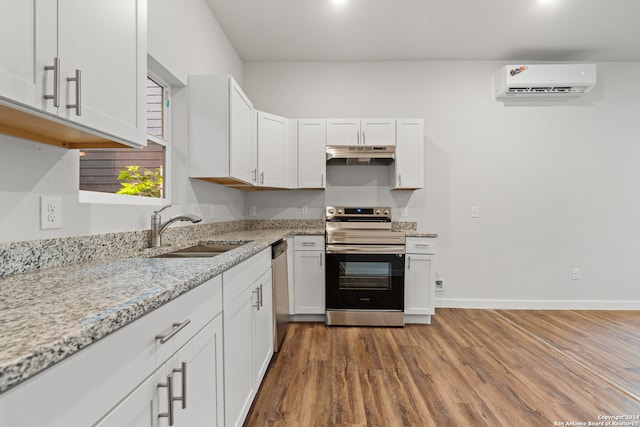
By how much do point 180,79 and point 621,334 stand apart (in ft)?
14.2

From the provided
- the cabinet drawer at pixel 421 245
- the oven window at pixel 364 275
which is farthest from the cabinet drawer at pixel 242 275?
the cabinet drawer at pixel 421 245

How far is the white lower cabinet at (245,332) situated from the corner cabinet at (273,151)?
118cm

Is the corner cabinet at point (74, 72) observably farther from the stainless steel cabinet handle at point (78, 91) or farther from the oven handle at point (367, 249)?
the oven handle at point (367, 249)

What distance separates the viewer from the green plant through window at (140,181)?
1786mm

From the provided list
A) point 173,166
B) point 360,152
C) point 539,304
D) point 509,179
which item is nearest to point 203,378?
point 173,166

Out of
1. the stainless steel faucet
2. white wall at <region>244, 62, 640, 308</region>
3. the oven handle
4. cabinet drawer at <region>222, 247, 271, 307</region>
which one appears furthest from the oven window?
the stainless steel faucet

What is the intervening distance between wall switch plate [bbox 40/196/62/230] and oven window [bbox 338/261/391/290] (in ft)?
7.36

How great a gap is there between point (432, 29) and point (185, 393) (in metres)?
3.44

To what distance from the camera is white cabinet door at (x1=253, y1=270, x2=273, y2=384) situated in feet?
5.92

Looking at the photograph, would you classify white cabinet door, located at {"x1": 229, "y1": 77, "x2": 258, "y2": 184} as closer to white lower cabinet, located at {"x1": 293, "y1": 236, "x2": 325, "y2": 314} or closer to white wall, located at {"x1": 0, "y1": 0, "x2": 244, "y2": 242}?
white wall, located at {"x1": 0, "y1": 0, "x2": 244, "y2": 242}

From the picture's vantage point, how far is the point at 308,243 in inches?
122

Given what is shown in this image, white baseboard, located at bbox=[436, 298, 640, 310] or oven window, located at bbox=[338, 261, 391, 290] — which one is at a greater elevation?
oven window, located at bbox=[338, 261, 391, 290]

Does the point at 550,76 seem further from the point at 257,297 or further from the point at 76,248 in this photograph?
the point at 76,248

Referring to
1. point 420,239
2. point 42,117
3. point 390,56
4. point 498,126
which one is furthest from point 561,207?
point 42,117
